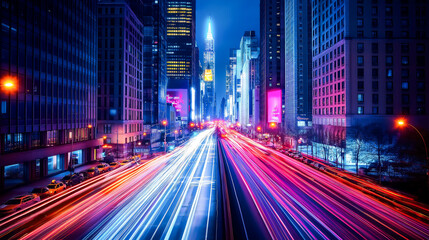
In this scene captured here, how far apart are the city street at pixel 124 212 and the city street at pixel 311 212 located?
3.23 metres

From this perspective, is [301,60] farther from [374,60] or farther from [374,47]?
[374,60]

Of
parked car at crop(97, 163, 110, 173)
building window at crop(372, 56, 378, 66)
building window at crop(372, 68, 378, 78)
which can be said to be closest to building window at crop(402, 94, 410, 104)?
building window at crop(372, 68, 378, 78)

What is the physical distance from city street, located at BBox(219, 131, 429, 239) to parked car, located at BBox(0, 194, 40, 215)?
1947cm

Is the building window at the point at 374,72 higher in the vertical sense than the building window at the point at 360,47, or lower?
lower

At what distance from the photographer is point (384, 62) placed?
5853 centimetres

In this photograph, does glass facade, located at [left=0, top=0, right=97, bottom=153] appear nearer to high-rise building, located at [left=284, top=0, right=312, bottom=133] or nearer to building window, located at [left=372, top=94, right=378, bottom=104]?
building window, located at [left=372, top=94, right=378, bottom=104]

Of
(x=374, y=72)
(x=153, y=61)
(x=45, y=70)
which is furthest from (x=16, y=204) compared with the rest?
(x=153, y=61)

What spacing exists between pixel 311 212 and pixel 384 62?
51585mm

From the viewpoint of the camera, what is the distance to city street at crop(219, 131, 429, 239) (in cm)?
1847

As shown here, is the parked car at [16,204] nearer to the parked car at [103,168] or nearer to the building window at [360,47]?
the parked car at [103,168]

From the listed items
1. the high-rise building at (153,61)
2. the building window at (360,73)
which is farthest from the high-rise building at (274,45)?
the building window at (360,73)

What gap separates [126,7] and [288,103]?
75775 mm

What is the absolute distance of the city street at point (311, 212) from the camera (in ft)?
60.6

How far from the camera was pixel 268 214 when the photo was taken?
22453 millimetres
